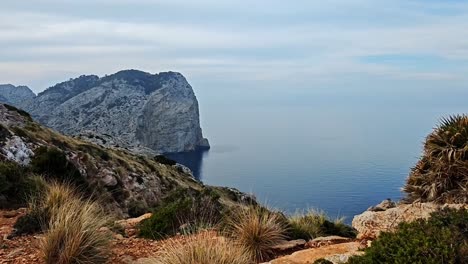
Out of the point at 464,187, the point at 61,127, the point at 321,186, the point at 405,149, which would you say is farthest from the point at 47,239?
the point at 61,127

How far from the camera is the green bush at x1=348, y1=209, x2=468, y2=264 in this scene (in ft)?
13.2

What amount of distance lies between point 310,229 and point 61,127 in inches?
6145

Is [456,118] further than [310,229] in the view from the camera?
No

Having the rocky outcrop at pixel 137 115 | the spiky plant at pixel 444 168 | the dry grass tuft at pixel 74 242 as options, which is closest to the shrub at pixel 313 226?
the spiky plant at pixel 444 168

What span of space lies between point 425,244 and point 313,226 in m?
5.64

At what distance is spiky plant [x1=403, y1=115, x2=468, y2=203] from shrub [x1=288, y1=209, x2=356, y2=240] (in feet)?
6.73

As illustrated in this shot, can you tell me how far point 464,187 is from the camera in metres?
7.25

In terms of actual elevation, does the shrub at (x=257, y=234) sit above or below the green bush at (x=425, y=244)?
below

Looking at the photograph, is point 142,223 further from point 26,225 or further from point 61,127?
point 61,127

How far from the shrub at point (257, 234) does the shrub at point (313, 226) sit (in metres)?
0.81

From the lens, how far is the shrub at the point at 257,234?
7.37m

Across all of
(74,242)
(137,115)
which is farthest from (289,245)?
(137,115)

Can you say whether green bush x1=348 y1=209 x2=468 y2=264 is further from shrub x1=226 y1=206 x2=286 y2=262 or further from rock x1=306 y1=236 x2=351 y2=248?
A: rock x1=306 y1=236 x2=351 y2=248

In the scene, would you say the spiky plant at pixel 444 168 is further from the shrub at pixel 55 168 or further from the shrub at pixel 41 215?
the shrub at pixel 55 168
